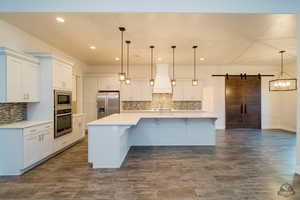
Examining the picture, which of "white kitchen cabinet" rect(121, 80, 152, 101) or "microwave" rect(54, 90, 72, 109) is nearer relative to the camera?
"microwave" rect(54, 90, 72, 109)

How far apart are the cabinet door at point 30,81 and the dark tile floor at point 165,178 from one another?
1420 millimetres

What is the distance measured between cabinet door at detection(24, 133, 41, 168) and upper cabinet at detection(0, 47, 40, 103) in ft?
2.49

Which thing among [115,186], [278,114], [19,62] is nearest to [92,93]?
[19,62]

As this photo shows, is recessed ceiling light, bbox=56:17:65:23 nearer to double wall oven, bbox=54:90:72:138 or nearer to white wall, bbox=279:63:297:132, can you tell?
double wall oven, bbox=54:90:72:138

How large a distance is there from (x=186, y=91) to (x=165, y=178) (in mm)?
4816

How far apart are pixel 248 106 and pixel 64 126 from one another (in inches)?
282

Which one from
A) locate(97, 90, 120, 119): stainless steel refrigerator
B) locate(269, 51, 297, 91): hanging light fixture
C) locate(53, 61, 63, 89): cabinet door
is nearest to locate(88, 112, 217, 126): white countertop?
locate(53, 61, 63, 89): cabinet door

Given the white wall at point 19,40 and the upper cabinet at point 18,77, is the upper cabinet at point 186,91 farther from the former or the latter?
the upper cabinet at point 18,77

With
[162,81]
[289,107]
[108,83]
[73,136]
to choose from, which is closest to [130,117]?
[73,136]

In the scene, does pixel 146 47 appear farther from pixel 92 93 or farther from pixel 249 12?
pixel 92 93

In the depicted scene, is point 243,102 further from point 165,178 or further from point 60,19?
point 60,19

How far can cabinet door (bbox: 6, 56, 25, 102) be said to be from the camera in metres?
3.16

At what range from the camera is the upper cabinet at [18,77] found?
3096mm

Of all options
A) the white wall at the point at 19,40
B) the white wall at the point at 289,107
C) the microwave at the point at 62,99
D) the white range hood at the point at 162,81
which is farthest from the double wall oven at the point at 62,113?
the white wall at the point at 289,107
